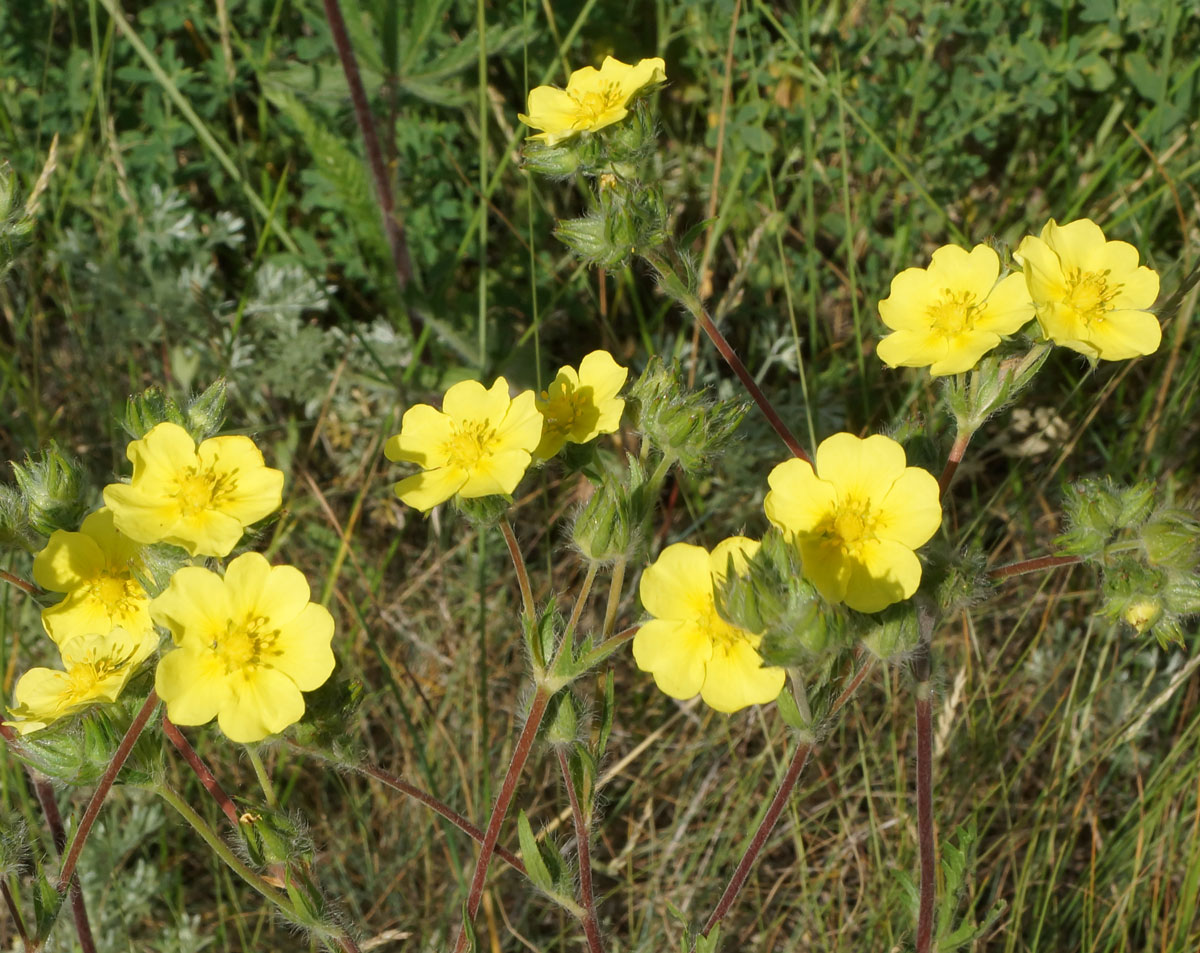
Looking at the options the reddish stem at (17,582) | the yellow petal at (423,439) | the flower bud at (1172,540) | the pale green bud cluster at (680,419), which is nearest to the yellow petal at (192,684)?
the reddish stem at (17,582)

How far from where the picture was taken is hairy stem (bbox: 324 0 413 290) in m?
3.07

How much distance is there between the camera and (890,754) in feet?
9.79

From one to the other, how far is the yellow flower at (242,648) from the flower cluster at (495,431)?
27 cm

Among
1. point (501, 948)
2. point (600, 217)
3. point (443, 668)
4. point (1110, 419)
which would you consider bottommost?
point (501, 948)

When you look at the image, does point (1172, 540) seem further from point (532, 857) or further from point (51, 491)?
point (51, 491)

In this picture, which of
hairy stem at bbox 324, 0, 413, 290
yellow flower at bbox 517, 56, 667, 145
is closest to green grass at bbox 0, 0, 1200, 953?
hairy stem at bbox 324, 0, 413, 290

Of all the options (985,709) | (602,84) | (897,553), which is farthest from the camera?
(985,709)

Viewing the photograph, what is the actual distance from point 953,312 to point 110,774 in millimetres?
1598

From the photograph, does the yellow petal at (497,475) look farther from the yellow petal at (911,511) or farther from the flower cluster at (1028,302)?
the flower cluster at (1028,302)

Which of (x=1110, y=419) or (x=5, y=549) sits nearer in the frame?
(x=5, y=549)

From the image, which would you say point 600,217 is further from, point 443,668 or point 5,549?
point 443,668

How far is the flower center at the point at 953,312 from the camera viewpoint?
205 centimetres

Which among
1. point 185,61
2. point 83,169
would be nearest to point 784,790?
point 83,169

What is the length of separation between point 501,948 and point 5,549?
157 cm
